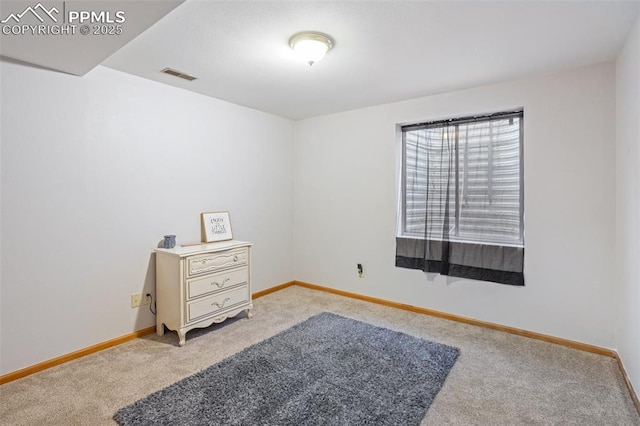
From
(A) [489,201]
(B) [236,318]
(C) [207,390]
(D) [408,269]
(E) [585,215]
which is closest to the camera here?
(C) [207,390]

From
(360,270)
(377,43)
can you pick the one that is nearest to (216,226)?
(360,270)

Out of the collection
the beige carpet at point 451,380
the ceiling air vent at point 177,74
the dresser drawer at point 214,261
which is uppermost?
the ceiling air vent at point 177,74

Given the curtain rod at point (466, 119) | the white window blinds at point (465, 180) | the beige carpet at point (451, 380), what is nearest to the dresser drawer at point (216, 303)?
the beige carpet at point (451, 380)

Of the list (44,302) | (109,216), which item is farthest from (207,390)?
(109,216)

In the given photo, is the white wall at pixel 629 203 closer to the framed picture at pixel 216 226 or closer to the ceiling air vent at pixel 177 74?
the ceiling air vent at pixel 177 74

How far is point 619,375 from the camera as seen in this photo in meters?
2.31

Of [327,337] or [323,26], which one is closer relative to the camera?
[323,26]

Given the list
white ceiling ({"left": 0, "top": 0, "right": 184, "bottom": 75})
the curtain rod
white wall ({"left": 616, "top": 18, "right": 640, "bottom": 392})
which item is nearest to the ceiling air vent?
white ceiling ({"left": 0, "top": 0, "right": 184, "bottom": 75})

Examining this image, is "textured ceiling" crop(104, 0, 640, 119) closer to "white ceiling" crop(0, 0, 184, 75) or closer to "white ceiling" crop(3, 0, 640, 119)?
"white ceiling" crop(3, 0, 640, 119)

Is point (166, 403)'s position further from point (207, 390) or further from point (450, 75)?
point (450, 75)

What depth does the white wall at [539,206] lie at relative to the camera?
2631 millimetres

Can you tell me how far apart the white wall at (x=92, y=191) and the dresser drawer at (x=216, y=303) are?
0.51 meters

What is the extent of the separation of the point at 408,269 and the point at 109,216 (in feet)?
9.80

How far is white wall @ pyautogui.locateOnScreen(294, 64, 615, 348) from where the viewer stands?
2631mm
